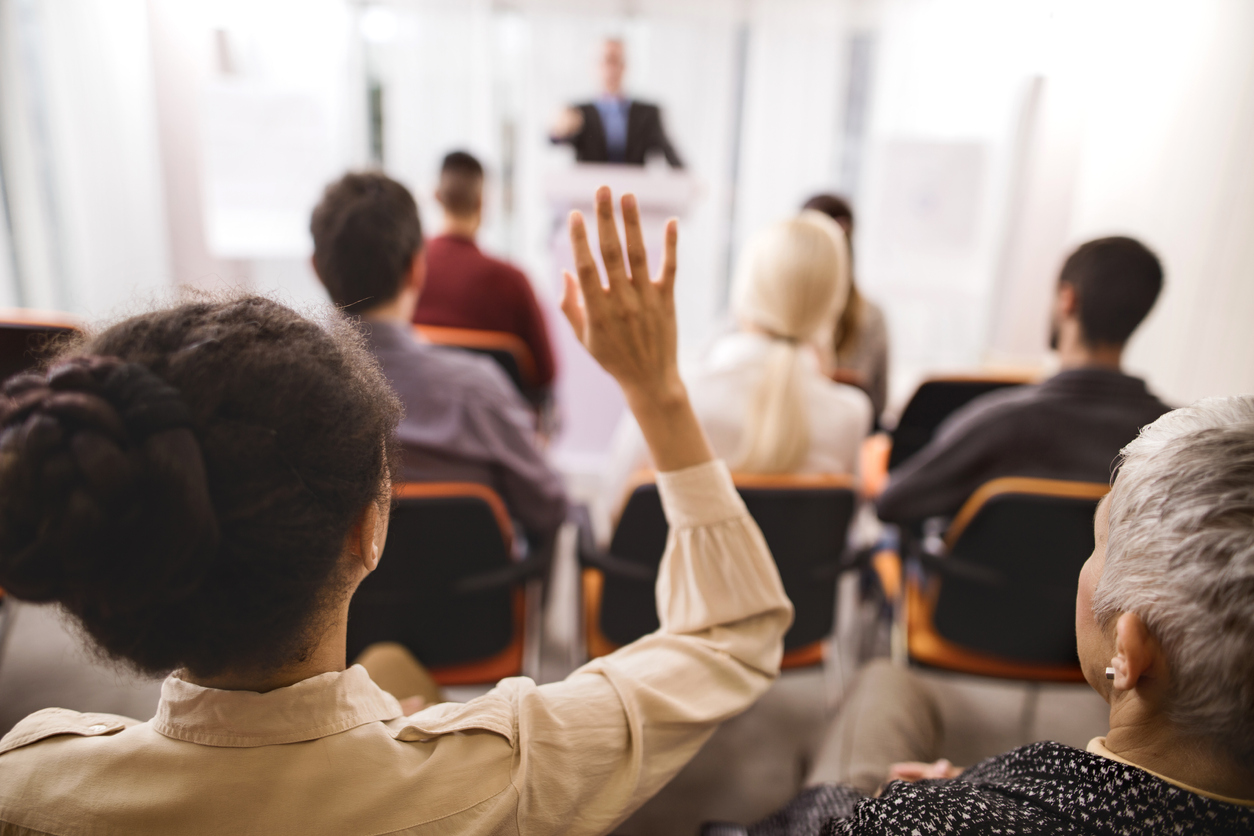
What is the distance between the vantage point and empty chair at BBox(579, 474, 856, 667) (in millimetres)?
1354

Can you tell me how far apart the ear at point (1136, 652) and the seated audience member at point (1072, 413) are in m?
1.06

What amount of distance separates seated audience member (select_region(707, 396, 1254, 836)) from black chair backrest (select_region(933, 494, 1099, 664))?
772mm

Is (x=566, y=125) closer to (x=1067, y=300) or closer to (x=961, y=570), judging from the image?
(x=1067, y=300)

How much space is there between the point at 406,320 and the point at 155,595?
4.19ft

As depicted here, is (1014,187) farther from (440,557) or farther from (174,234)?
(174,234)

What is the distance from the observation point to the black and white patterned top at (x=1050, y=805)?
1.72ft

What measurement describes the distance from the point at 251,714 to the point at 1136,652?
2.19 ft

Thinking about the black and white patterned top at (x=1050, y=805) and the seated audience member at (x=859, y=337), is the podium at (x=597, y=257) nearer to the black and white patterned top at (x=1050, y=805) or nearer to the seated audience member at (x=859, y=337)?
the seated audience member at (x=859, y=337)

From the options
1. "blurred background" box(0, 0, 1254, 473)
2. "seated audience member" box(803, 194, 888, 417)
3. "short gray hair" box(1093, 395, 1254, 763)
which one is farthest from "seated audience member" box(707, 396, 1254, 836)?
"blurred background" box(0, 0, 1254, 473)

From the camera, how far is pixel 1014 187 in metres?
4.34

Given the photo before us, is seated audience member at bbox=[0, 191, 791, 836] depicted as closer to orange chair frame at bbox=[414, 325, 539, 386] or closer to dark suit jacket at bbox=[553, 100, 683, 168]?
orange chair frame at bbox=[414, 325, 539, 386]

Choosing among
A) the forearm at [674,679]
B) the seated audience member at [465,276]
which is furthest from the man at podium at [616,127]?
the forearm at [674,679]

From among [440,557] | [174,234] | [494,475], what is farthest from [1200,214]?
[174,234]

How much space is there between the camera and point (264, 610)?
0.50m
